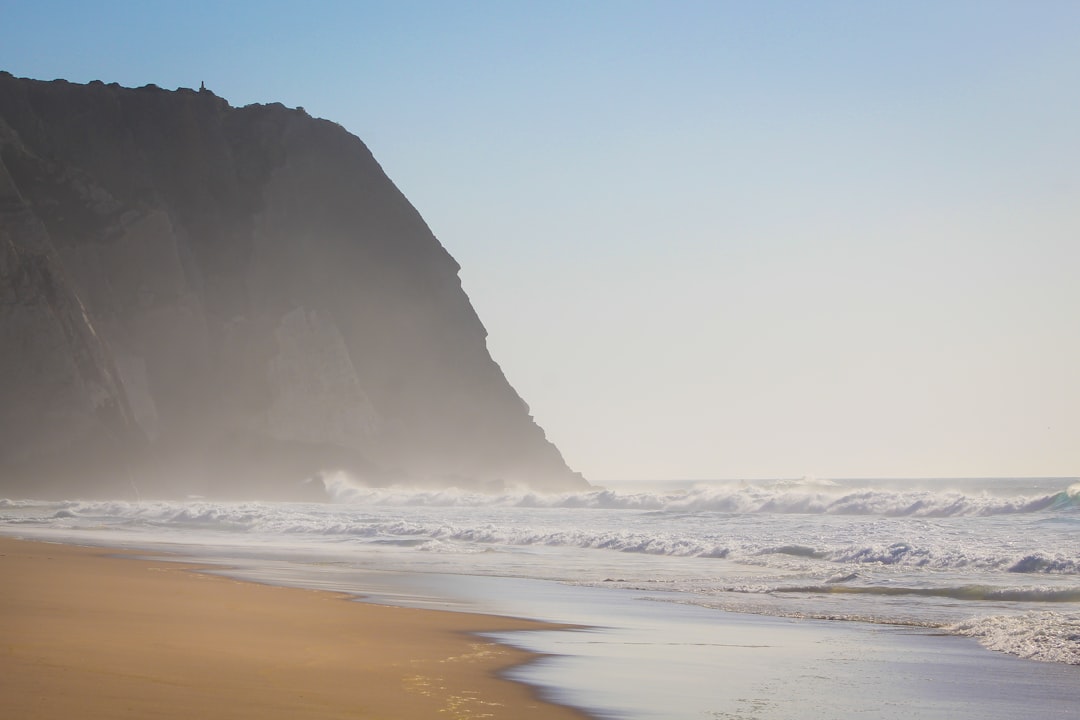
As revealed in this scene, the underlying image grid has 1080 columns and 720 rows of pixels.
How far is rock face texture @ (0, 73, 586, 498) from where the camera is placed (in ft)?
153

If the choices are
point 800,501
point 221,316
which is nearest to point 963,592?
point 800,501

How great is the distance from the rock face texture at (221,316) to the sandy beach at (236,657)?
38.4 meters

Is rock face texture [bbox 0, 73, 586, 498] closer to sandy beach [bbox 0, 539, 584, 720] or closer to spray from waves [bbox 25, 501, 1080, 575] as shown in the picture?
spray from waves [bbox 25, 501, 1080, 575]

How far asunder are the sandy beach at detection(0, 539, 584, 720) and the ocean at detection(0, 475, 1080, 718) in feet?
1.99

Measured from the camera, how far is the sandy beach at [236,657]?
5.16 metres

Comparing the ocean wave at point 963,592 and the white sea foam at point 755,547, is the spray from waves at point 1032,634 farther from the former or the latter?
the ocean wave at point 963,592

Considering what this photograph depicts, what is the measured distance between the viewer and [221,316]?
203 ft

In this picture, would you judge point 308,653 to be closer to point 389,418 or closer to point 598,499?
point 598,499

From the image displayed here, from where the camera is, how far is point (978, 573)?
13766mm

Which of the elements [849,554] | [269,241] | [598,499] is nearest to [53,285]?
[269,241]

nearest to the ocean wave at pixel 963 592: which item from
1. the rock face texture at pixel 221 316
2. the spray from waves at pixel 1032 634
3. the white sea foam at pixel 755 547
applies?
the white sea foam at pixel 755 547

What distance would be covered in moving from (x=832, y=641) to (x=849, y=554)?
764cm

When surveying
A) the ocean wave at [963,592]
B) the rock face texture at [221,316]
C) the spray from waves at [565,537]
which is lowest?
the ocean wave at [963,592]

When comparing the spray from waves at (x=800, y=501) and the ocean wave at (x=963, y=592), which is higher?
the spray from waves at (x=800, y=501)
